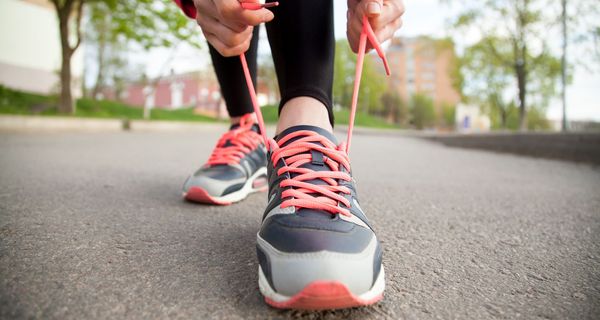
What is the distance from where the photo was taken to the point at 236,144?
123cm

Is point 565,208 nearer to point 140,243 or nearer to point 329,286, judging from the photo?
point 329,286

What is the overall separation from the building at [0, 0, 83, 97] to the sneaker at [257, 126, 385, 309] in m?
12.7

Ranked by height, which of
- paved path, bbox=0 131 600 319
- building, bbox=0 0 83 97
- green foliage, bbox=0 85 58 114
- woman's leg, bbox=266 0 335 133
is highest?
building, bbox=0 0 83 97

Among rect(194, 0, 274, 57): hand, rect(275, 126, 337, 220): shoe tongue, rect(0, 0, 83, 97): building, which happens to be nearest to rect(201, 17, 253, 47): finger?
rect(194, 0, 274, 57): hand

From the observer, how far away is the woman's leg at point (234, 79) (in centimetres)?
122

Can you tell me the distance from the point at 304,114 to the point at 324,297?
43 cm

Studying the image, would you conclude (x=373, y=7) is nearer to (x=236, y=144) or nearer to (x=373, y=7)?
(x=373, y=7)

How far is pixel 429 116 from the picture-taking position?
44750 millimetres

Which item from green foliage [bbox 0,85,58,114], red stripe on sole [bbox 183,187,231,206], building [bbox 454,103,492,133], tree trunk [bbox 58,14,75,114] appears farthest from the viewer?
building [bbox 454,103,492,133]

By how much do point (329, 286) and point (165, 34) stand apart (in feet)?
28.2

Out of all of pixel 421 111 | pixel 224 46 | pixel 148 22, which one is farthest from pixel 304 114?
pixel 421 111

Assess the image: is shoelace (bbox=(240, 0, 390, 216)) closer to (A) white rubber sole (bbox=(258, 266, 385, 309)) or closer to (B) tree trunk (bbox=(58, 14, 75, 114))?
(A) white rubber sole (bbox=(258, 266, 385, 309))

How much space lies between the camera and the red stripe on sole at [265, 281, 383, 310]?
0.47 meters

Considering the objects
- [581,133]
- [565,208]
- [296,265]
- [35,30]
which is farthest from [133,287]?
[35,30]
